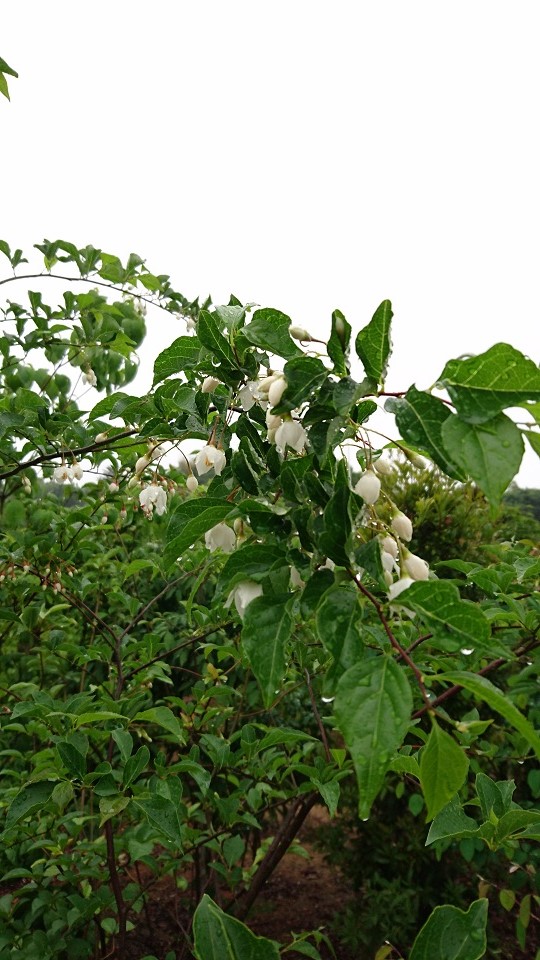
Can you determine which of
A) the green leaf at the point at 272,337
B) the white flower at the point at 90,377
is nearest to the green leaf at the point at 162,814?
the green leaf at the point at 272,337

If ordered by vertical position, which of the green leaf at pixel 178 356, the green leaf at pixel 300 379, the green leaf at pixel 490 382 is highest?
the green leaf at pixel 178 356

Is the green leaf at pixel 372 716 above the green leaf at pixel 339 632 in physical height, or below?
below

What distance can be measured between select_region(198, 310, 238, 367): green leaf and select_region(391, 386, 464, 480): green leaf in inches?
13.2

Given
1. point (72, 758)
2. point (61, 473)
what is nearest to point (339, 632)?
point (72, 758)

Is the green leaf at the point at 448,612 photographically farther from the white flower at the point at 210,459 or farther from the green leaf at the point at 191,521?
the white flower at the point at 210,459

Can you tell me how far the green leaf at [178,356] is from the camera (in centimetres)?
116

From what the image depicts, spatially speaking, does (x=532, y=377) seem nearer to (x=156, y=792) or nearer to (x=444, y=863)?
(x=156, y=792)

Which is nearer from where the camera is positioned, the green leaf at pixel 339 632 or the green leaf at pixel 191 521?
the green leaf at pixel 339 632

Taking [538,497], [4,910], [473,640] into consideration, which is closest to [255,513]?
[473,640]

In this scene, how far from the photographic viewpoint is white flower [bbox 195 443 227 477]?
3.48 feet

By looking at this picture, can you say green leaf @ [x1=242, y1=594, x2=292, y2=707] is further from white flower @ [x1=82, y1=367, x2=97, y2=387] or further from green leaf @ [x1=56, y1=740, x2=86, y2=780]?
white flower @ [x1=82, y1=367, x2=97, y2=387]

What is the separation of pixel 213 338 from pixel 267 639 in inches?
17.8

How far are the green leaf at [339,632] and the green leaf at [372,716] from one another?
1.9 inches

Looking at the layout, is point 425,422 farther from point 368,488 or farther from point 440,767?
point 440,767
